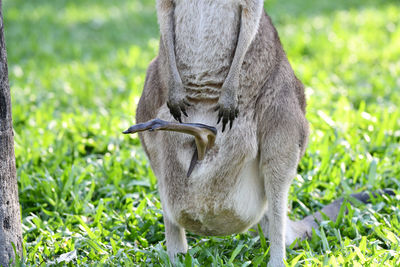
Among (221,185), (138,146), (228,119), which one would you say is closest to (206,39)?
(228,119)

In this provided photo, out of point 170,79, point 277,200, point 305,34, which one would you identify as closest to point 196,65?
point 170,79

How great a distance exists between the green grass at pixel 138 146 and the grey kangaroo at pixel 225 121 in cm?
24

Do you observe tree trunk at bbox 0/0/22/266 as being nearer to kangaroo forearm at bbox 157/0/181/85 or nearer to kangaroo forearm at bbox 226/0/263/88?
kangaroo forearm at bbox 157/0/181/85

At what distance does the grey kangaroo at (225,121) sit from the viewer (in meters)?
2.58

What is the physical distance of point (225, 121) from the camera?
2.51 metres

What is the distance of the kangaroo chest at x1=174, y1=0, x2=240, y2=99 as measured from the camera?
8.45 ft

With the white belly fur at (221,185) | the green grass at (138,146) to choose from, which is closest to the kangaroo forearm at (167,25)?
the white belly fur at (221,185)

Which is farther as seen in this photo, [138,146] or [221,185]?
[138,146]

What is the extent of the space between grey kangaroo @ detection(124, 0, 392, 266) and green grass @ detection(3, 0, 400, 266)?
239 millimetres

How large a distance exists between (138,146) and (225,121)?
1.83m

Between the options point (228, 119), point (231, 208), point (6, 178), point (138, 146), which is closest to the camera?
point (6, 178)

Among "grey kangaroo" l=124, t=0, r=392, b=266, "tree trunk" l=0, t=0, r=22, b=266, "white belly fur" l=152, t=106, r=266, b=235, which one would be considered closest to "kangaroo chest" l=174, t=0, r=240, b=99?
"grey kangaroo" l=124, t=0, r=392, b=266

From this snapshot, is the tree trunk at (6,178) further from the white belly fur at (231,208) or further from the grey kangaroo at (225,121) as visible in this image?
the white belly fur at (231,208)

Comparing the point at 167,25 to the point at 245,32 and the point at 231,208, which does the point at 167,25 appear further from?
the point at 231,208
